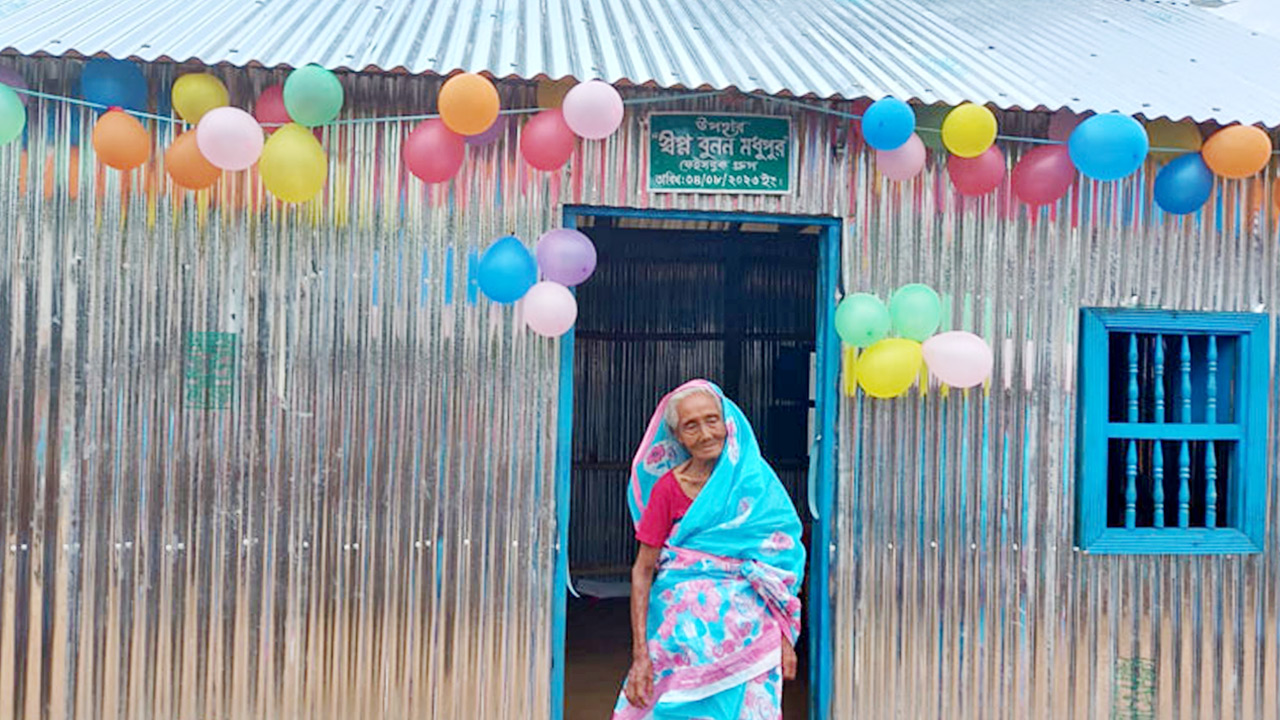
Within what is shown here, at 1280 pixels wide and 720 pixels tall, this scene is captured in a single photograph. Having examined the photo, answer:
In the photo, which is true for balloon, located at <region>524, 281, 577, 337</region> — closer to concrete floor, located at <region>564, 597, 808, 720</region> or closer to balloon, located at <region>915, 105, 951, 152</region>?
balloon, located at <region>915, 105, 951, 152</region>

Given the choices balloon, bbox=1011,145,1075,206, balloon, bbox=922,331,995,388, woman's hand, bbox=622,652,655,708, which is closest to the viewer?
woman's hand, bbox=622,652,655,708

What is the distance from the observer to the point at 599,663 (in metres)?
5.90

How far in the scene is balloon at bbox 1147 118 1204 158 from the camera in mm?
4273

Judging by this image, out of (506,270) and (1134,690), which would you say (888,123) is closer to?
(506,270)

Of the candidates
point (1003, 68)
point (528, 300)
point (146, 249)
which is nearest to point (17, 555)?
point (146, 249)

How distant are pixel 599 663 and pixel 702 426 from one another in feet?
9.87

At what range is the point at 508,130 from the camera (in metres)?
4.09

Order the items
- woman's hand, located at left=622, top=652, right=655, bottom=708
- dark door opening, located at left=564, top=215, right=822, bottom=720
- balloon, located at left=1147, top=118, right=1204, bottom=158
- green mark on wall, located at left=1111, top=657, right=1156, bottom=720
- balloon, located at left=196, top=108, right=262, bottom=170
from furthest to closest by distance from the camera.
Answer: dark door opening, located at left=564, top=215, right=822, bottom=720 < green mark on wall, located at left=1111, top=657, right=1156, bottom=720 < balloon, located at left=1147, top=118, right=1204, bottom=158 < balloon, located at left=196, top=108, right=262, bottom=170 < woman's hand, located at left=622, top=652, right=655, bottom=708

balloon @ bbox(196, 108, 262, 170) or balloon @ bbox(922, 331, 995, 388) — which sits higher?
balloon @ bbox(196, 108, 262, 170)

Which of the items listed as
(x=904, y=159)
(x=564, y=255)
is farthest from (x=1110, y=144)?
(x=564, y=255)

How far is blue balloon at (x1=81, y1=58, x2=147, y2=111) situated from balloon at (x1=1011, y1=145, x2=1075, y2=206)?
3.62m

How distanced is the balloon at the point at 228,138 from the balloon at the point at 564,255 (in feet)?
3.70

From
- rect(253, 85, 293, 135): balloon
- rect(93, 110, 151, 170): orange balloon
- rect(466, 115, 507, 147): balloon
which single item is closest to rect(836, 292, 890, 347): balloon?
rect(466, 115, 507, 147): balloon

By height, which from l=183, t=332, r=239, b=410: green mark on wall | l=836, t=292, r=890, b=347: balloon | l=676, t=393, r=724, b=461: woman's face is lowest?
l=676, t=393, r=724, b=461: woman's face
